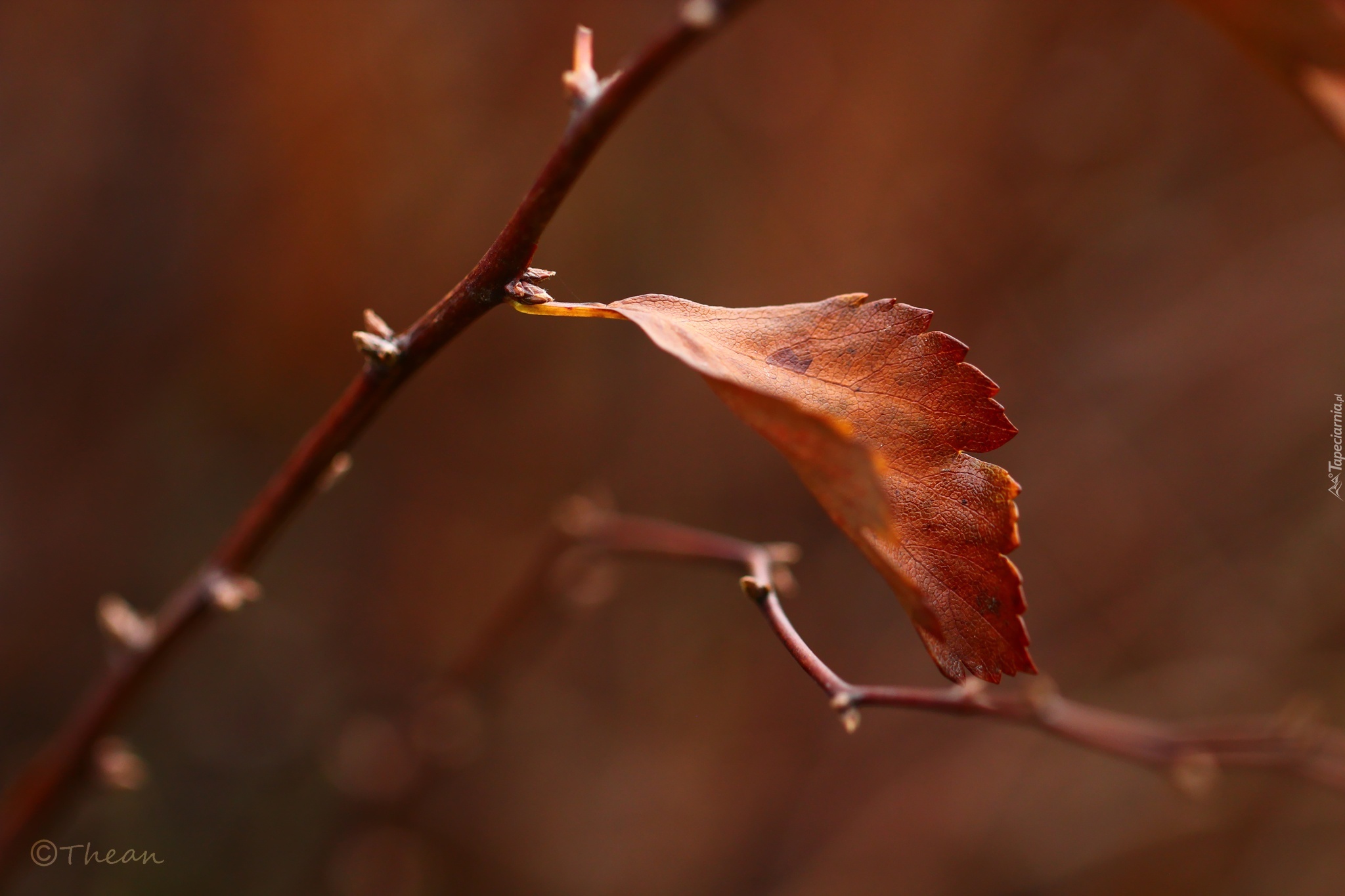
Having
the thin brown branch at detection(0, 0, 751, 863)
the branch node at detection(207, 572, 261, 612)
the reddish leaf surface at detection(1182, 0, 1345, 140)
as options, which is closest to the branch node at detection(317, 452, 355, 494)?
the thin brown branch at detection(0, 0, 751, 863)

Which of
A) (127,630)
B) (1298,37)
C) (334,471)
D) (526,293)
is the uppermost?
(1298,37)

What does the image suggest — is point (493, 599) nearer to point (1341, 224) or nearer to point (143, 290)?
point (143, 290)

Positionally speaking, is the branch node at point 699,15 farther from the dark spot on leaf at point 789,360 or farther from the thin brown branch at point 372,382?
the dark spot on leaf at point 789,360

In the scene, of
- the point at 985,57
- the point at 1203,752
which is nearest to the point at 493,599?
the point at 1203,752

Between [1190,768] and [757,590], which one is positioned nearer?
[757,590]

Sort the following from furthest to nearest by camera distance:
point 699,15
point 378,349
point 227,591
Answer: point 227,591
point 378,349
point 699,15

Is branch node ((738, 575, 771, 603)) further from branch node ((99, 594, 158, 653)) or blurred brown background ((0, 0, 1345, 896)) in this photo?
blurred brown background ((0, 0, 1345, 896))

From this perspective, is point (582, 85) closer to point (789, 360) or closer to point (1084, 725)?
point (789, 360)

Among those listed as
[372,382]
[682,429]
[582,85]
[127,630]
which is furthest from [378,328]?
[682,429]
